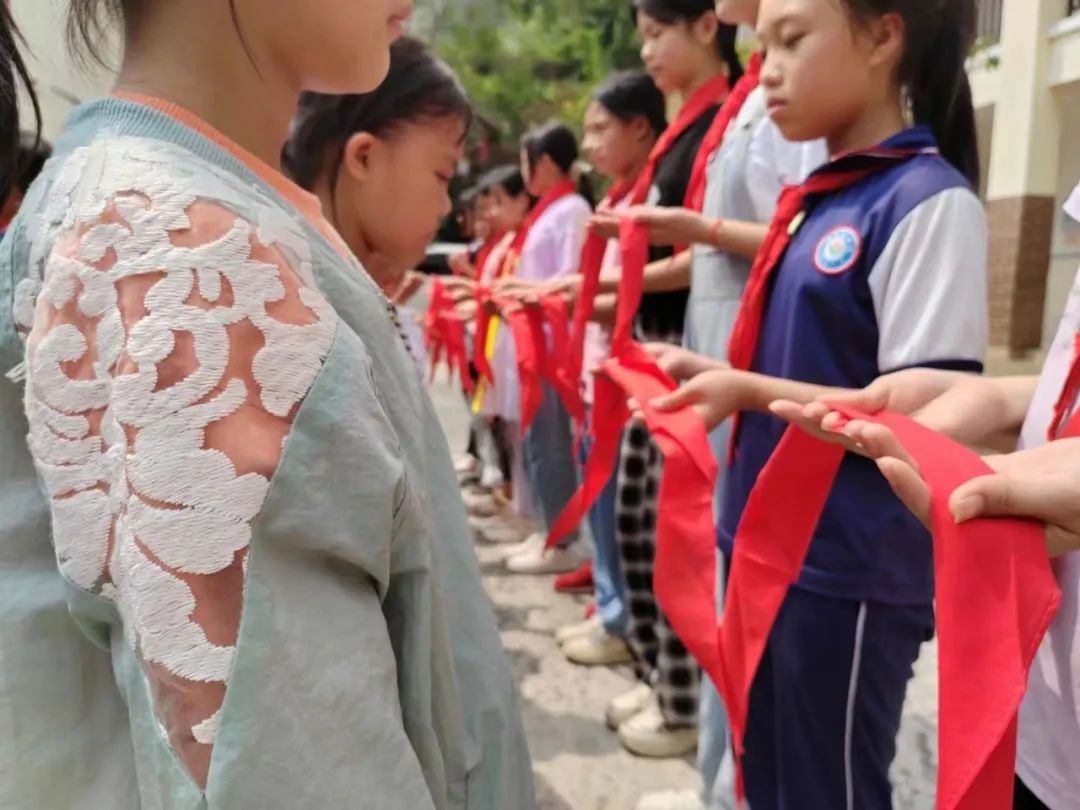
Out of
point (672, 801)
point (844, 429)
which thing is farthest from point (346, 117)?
point (672, 801)

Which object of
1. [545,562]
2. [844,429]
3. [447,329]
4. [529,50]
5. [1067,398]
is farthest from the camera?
[529,50]

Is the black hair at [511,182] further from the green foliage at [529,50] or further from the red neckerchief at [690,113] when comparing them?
the green foliage at [529,50]

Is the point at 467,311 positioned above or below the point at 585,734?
above

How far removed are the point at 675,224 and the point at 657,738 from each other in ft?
3.16

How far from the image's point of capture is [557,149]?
2.85m

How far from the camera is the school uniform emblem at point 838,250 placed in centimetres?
94

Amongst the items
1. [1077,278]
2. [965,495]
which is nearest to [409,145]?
[1077,278]

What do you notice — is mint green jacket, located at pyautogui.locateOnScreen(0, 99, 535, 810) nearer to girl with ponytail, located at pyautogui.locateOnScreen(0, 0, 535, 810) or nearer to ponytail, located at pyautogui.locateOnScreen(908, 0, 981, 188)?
girl with ponytail, located at pyautogui.locateOnScreen(0, 0, 535, 810)

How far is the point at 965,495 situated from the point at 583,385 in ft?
5.31

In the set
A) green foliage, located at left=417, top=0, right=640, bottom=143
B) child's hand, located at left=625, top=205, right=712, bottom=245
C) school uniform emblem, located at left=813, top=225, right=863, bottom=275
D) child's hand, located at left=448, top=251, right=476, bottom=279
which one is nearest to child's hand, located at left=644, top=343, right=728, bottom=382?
school uniform emblem, located at left=813, top=225, right=863, bottom=275

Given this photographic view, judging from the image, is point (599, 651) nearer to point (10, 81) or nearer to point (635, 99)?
point (635, 99)

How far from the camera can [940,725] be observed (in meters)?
0.47

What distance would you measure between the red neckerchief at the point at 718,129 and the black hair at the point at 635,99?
0.53 m

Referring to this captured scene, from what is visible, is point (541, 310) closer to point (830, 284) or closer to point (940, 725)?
point (830, 284)
